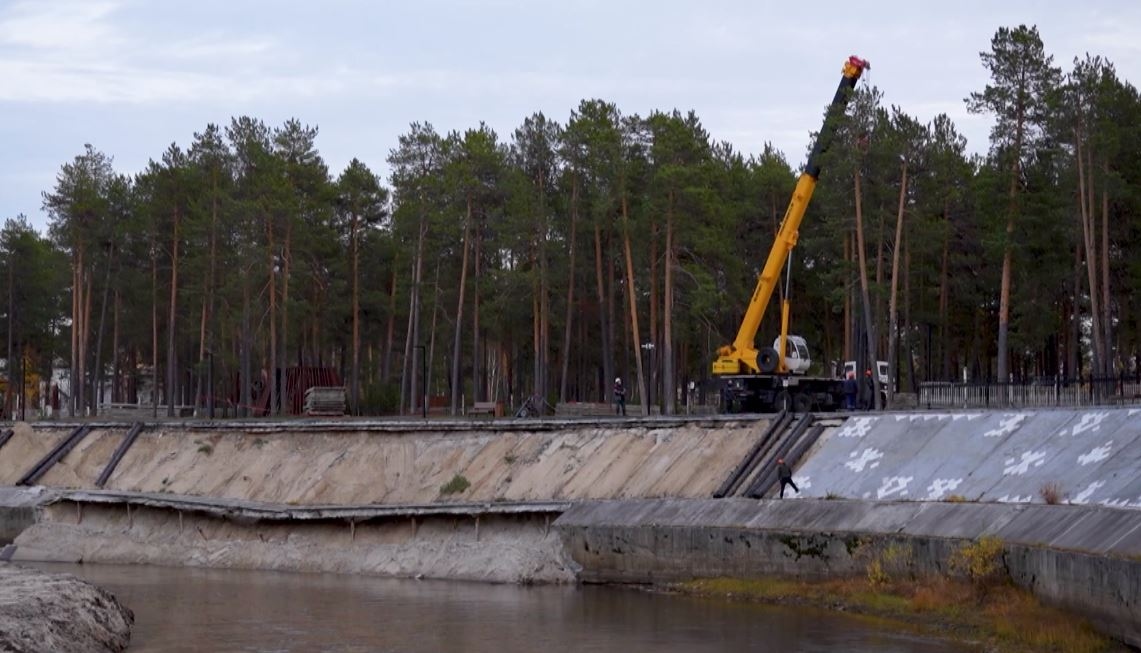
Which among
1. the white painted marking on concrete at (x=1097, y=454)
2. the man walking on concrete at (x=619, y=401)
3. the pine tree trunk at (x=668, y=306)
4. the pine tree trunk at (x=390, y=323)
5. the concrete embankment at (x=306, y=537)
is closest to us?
the white painted marking on concrete at (x=1097, y=454)

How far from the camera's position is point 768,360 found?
62000 mm

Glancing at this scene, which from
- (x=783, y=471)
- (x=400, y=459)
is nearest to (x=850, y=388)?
(x=400, y=459)

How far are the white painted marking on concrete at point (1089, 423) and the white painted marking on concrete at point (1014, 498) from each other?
2853 millimetres

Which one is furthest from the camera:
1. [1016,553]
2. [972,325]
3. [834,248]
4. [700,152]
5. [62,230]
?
[62,230]

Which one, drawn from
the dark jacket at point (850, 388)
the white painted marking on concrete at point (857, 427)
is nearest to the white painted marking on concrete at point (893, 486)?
the white painted marking on concrete at point (857, 427)

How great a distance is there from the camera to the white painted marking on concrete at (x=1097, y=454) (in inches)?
1443

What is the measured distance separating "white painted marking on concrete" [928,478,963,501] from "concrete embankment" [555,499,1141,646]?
144cm

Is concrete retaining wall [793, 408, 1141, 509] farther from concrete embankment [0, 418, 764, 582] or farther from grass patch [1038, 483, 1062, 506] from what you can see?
concrete embankment [0, 418, 764, 582]

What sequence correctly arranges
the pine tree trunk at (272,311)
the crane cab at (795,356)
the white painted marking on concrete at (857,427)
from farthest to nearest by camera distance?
the pine tree trunk at (272,311), the crane cab at (795,356), the white painted marking on concrete at (857,427)

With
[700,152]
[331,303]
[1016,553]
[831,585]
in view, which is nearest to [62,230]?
[331,303]

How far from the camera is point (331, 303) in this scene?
91625 mm

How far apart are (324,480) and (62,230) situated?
1781 inches

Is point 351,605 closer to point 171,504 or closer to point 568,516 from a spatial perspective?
point 568,516

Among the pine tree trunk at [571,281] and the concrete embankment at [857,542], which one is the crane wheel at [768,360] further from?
the concrete embankment at [857,542]
